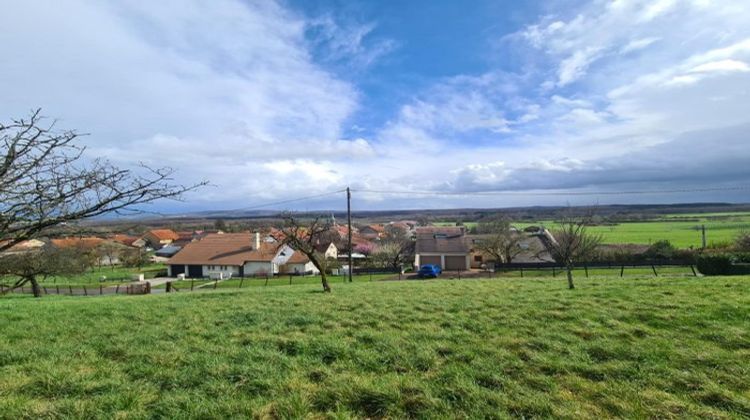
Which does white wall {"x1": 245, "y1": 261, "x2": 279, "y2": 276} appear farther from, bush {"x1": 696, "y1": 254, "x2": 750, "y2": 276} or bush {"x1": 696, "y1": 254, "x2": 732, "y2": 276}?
bush {"x1": 696, "y1": 254, "x2": 750, "y2": 276}

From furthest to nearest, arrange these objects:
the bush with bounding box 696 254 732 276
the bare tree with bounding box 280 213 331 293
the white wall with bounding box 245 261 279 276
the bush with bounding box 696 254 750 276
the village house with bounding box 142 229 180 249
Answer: the village house with bounding box 142 229 180 249
the white wall with bounding box 245 261 279 276
the bush with bounding box 696 254 732 276
the bush with bounding box 696 254 750 276
the bare tree with bounding box 280 213 331 293

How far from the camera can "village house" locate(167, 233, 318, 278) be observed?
49.4 meters

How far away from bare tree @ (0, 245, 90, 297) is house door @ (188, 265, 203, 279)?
23579 mm

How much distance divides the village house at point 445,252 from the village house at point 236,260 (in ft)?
50.6

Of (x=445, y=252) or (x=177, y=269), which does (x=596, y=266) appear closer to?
(x=445, y=252)

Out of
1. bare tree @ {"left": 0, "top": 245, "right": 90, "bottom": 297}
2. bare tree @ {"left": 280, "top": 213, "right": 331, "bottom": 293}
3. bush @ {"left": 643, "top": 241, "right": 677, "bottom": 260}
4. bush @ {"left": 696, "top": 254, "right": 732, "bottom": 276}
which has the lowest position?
bush @ {"left": 643, "top": 241, "right": 677, "bottom": 260}

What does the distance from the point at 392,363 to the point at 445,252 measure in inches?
1754

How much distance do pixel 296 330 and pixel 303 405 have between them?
288 centimetres

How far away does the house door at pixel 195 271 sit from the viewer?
50.2 m

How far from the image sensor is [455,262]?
47.8 meters

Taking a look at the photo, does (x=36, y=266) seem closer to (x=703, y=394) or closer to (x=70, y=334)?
(x=70, y=334)

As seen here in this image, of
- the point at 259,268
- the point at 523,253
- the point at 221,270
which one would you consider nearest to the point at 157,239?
the point at 221,270

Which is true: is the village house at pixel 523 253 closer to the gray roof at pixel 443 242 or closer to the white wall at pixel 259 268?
the gray roof at pixel 443 242

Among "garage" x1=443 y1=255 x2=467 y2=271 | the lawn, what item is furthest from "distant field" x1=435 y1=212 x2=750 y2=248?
the lawn
